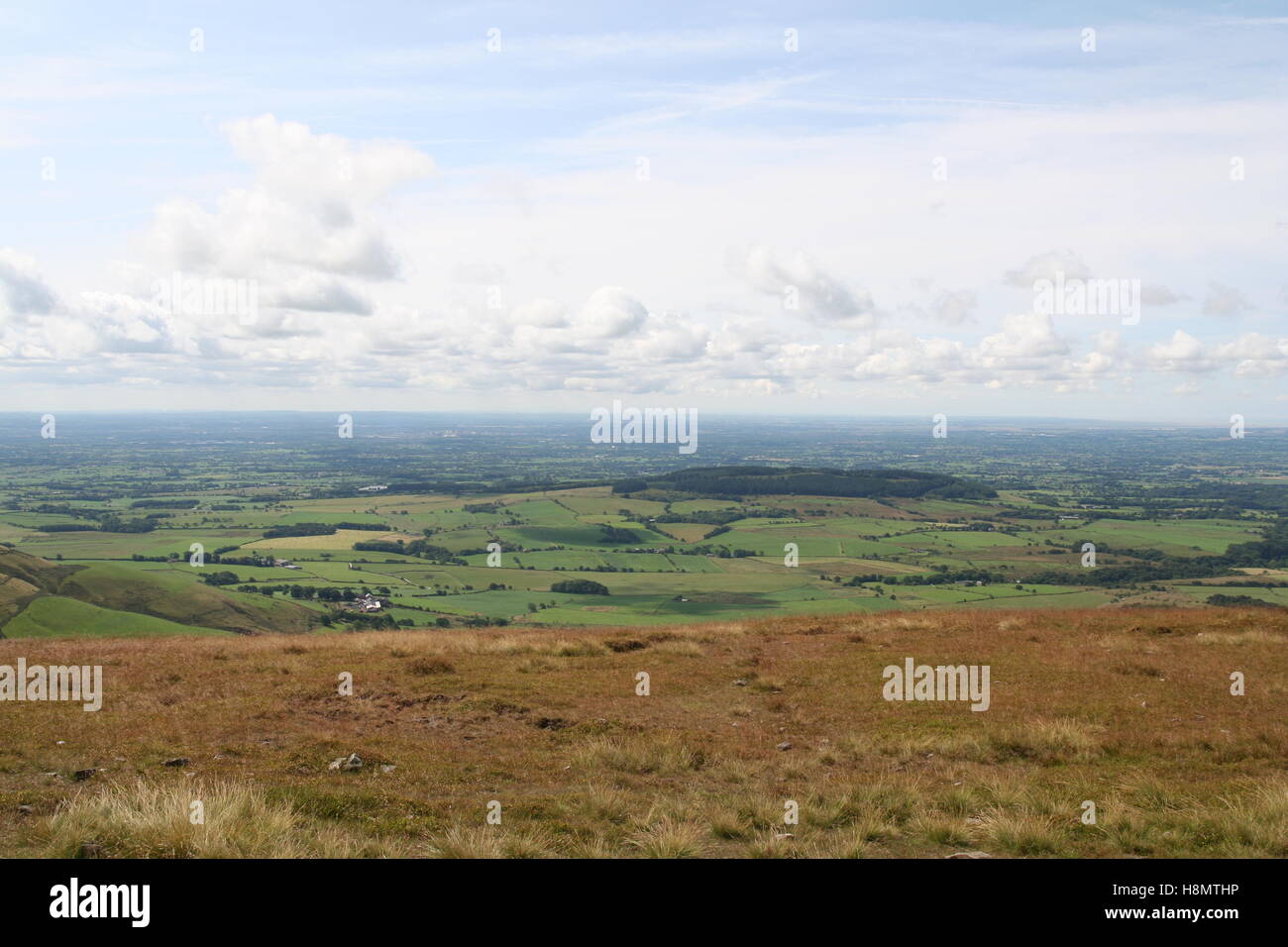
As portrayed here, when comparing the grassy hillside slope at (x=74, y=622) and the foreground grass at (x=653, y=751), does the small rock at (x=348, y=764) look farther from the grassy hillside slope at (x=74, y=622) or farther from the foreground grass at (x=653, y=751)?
the grassy hillside slope at (x=74, y=622)

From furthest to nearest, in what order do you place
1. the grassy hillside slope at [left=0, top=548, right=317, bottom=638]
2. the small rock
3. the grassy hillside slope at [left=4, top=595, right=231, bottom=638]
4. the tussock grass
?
the grassy hillside slope at [left=0, top=548, right=317, bottom=638]
the grassy hillside slope at [left=4, top=595, right=231, bottom=638]
the small rock
the tussock grass

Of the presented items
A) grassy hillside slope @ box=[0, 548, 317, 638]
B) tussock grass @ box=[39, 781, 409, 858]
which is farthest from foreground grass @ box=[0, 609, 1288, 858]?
grassy hillside slope @ box=[0, 548, 317, 638]

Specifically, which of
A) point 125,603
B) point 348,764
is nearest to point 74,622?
point 125,603

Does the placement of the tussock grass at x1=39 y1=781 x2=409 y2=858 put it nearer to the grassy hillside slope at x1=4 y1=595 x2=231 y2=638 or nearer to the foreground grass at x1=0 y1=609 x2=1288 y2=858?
the foreground grass at x1=0 y1=609 x2=1288 y2=858

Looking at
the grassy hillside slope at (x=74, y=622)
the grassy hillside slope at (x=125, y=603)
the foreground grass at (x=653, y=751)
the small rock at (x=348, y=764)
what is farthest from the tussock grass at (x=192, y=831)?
the grassy hillside slope at (x=125, y=603)

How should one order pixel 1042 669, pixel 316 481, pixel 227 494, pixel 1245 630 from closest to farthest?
1. pixel 1042 669
2. pixel 1245 630
3. pixel 227 494
4. pixel 316 481
